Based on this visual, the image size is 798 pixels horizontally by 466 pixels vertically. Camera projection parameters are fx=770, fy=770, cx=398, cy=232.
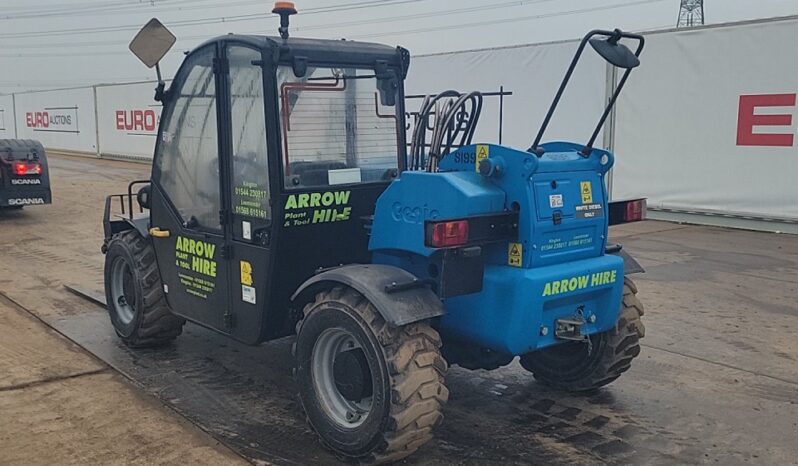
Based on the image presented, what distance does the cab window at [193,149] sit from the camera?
4.58 m

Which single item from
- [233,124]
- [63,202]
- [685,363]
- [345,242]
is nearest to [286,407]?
[345,242]

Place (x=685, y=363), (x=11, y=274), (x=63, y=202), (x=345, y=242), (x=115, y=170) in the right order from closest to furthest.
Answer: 1. (x=345, y=242)
2. (x=685, y=363)
3. (x=11, y=274)
4. (x=63, y=202)
5. (x=115, y=170)

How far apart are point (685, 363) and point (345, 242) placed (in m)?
2.59

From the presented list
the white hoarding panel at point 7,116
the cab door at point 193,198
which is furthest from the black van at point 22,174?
the white hoarding panel at point 7,116

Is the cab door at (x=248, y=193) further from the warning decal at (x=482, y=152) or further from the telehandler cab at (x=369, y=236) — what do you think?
the warning decal at (x=482, y=152)

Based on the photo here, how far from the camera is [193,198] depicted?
4812mm

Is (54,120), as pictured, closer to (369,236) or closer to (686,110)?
(686,110)

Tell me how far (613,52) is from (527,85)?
10.5 meters

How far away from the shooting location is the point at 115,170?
2197 cm

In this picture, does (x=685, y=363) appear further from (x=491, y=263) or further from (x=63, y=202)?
(x=63, y=202)

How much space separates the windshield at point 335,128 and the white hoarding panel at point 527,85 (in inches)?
328

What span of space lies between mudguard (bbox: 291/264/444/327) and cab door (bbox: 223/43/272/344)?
0.54 m

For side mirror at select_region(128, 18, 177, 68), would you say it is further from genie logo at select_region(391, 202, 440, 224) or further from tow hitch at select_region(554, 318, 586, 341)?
tow hitch at select_region(554, 318, 586, 341)

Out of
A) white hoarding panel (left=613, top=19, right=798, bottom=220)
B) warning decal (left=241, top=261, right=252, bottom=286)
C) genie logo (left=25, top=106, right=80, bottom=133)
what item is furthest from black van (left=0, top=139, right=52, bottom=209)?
genie logo (left=25, top=106, right=80, bottom=133)
